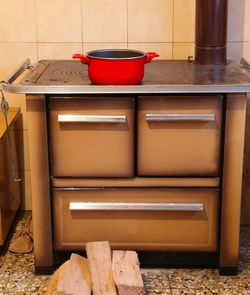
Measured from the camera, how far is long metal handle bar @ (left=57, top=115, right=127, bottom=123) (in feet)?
6.68

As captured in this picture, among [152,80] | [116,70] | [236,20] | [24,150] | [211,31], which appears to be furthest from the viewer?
[24,150]

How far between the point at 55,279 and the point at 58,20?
1.20 metres

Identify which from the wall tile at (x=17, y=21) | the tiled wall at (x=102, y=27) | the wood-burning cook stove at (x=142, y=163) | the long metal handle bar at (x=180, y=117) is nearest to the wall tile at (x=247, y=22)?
the tiled wall at (x=102, y=27)

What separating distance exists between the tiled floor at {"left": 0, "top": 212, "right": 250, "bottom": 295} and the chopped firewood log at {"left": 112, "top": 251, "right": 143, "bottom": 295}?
14 cm

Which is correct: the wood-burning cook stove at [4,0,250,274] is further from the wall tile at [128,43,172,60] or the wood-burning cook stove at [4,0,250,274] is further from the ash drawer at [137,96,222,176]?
the wall tile at [128,43,172,60]

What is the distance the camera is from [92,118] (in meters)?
2.04

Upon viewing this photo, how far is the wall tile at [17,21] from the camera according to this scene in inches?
99.8

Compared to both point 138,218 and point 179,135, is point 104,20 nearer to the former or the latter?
point 179,135

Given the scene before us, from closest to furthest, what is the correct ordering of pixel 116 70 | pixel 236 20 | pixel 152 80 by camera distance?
pixel 116 70 → pixel 152 80 → pixel 236 20

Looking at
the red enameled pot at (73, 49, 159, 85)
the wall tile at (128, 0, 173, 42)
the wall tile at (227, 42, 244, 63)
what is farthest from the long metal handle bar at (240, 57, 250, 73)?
the red enameled pot at (73, 49, 159, 85)

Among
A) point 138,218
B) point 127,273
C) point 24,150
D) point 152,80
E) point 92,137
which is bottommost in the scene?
point 127,273

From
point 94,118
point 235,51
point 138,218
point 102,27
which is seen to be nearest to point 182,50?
point 235,51

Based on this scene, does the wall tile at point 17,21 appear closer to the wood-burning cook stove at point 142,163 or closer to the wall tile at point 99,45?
the wall tile at point 99,45

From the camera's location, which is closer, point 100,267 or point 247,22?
point 100,267
